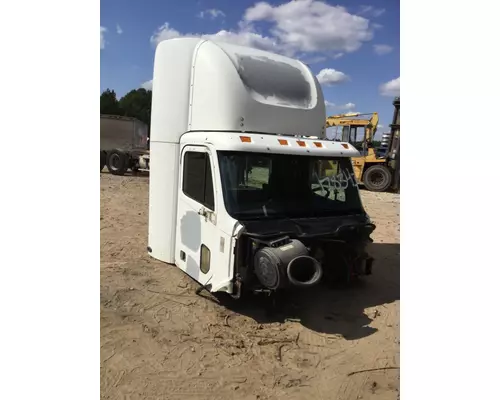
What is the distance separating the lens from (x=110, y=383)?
2521 millimetres

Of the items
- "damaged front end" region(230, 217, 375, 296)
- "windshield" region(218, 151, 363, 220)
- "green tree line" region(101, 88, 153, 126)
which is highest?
"green tree line" region(101, 88, 153, 126)

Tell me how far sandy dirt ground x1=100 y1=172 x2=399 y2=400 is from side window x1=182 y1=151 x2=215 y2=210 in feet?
3.04

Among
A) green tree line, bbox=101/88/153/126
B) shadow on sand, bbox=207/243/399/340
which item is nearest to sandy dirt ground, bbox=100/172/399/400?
shadow on sand, bbox=207/243/399/340

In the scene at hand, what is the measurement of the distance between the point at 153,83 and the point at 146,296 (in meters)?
2.16

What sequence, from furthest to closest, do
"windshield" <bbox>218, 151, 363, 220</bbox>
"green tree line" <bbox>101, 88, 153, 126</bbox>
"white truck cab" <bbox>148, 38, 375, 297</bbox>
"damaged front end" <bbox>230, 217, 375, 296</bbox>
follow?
1. "windshield" <bbox>218, 151, 363, 220</bbox>
2. "white truck cab" <bbox>148, 38, 375, 297</bbox>
3. "damaged front end" <bbox>230, 217, 375, 296</bbox>
4. "green tree line" <bbox>101, 88, 153, 126</bbox>

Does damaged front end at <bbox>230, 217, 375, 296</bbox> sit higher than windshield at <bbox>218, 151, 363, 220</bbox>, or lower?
lower

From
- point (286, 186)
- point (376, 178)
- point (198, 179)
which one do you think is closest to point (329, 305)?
point (286, 186)

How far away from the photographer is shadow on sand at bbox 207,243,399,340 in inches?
134

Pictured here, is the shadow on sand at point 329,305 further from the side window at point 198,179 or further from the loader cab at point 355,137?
the loader cab at point 355,137

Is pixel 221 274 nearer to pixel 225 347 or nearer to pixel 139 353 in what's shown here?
pixel 225 347

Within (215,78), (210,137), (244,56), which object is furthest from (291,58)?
(210,137)

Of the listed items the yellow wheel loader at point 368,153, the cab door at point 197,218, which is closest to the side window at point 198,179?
the cab door at point 197,218

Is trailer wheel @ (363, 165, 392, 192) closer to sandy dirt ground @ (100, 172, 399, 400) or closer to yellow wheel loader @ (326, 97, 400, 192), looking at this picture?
yellow wheel loader @ (326, 97, 400, 192)

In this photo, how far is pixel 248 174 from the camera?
11.4ft
